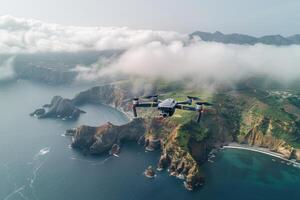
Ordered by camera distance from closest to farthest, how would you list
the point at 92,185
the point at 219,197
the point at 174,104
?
the point at 174,104 → the point at 219,197 → the point at 92,185

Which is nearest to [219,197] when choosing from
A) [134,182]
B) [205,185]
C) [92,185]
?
[205,185]

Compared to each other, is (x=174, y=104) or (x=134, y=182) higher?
(x=174, y=104)

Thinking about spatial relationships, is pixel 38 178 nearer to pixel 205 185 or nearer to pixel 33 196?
pixel 33 196

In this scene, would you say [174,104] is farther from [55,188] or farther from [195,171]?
[55,188]

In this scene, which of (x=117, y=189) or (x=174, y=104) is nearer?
(x=174, y=104)

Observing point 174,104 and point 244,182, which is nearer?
point 174,104

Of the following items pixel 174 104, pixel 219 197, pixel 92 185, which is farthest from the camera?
pixel 92 185

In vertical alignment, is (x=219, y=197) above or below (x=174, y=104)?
below

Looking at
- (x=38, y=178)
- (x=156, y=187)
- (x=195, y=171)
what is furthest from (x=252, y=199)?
(x=38, y=178)
